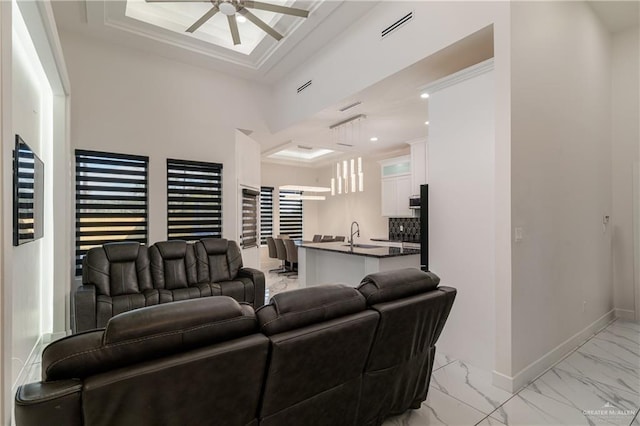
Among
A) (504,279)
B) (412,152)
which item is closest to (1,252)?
(504,279)

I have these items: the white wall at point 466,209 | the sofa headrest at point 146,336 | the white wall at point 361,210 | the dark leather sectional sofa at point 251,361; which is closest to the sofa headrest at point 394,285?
the dark leather sectional sofa at point 251,361

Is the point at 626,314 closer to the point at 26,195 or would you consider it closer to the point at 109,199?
the point at 26,195

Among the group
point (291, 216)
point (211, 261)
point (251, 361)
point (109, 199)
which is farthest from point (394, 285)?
point (291, 216)

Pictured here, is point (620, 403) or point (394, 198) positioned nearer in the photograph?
point (620, 403)

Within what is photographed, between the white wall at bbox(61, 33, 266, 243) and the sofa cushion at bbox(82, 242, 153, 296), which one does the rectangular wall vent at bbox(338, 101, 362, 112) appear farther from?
the sofa cushion at bbox(82, 242, 153, 296)

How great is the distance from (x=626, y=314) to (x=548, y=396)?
8.65 feet

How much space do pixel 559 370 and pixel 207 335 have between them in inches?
119

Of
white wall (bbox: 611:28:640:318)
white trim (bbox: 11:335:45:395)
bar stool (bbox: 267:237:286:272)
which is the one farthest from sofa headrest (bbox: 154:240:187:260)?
white wall (bbox: 611:28:640:318)

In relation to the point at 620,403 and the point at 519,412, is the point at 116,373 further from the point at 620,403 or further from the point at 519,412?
the point at 620,403

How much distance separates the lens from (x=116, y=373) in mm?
992

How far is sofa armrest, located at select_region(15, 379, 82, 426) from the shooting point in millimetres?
868

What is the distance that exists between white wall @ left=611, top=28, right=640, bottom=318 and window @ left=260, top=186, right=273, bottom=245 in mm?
6709

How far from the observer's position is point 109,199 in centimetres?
406

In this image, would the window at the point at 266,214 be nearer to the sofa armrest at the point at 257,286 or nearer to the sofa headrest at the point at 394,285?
the sofa armrest at the point at 257,286
